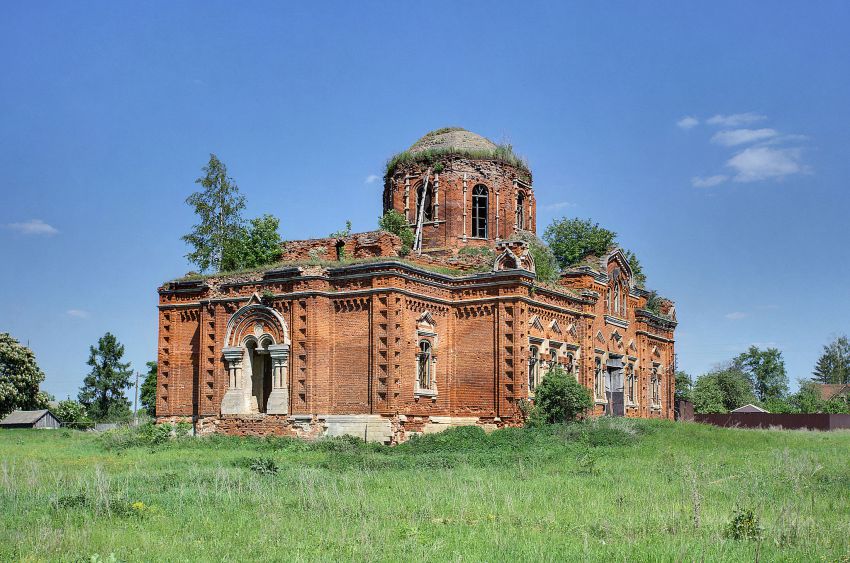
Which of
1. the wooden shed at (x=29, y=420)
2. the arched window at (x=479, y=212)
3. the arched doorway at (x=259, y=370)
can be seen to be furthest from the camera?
the wooden shed at (x=29, y=420)

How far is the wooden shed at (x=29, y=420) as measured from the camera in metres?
51.4

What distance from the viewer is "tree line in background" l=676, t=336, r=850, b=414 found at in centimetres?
6112

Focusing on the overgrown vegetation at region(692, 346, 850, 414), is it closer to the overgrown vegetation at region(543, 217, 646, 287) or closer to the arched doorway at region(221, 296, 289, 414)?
the overgrown vegetation at region(543, 217, 646, 287)

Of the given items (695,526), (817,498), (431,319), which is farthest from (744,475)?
(431,319)

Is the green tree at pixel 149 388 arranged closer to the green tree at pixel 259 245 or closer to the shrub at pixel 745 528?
the green tree at pixel 259 245

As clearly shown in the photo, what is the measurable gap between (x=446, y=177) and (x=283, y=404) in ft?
38.9

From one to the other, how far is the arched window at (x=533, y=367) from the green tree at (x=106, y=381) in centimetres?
4203

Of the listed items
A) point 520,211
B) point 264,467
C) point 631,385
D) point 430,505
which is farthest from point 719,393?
point 430,505

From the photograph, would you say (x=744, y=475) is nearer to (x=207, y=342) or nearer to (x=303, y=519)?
(x=303, y=519)

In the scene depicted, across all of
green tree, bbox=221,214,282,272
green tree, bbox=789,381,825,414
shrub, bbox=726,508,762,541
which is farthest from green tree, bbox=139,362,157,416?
shrub, bbox=726,508,762,541

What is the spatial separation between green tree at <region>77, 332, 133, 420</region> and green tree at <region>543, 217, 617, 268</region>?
36498 mm

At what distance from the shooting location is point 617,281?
38.3 metres

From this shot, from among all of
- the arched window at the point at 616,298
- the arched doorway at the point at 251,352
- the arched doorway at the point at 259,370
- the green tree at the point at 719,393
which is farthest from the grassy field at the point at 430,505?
the green tree at the point at 719,393

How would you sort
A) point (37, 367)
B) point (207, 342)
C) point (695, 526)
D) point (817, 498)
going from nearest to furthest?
point (695, 526) → point (817, 498) → point (207, 342) → point (37, 367)
